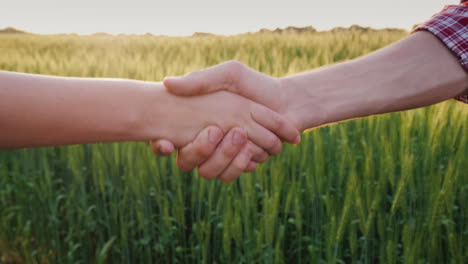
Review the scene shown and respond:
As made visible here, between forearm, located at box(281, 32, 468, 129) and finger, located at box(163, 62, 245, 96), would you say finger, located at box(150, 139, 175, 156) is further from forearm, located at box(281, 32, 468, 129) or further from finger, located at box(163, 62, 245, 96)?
forearm, located at box(281, 32, 468, 129)

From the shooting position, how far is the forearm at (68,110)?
1.16m

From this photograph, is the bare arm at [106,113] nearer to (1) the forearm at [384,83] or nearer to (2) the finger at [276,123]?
(2) the finger at [276,123]

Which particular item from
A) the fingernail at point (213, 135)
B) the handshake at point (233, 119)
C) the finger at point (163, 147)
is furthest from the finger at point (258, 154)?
the finger at point (163, 147)

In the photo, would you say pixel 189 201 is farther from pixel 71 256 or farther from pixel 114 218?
pixel 71 256

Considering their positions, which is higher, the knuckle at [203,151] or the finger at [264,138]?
the finger at [264,138]

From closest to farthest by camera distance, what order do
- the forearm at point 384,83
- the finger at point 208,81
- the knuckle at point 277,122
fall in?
the forearm at point 384,83 < the finger at point 208,81 < the knuckle at point 277,122

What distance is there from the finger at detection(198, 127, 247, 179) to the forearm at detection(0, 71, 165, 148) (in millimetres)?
235

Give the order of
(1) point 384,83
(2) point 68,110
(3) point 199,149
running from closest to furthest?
1. (2) point 68,110
2. (1) point 384,83
3. (3) point 199,149

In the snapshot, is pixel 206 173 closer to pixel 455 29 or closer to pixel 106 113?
pixel 106 113

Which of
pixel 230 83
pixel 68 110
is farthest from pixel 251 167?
pixel 68 110

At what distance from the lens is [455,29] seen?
125 centimetres

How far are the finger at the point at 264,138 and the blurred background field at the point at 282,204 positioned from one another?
7cm

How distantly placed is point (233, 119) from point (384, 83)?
485 millimetres

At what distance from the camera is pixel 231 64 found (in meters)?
1.49
